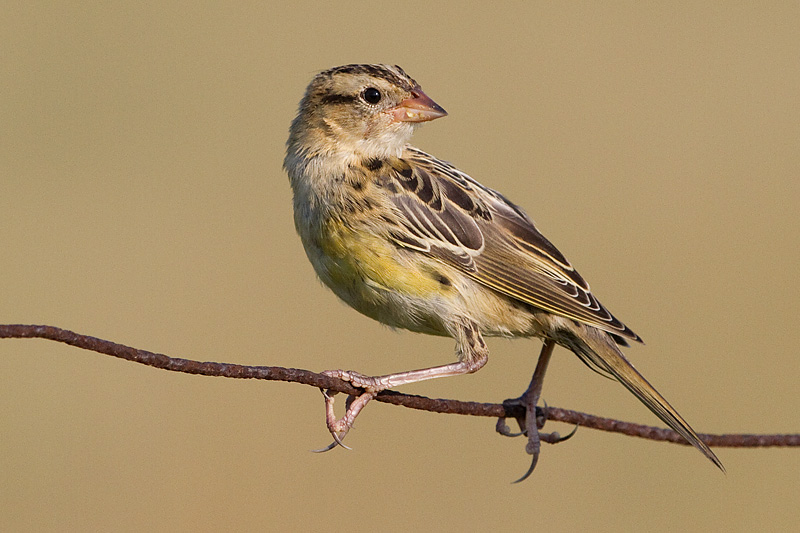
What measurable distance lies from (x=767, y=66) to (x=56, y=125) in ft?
33.4

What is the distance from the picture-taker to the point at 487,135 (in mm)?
12773

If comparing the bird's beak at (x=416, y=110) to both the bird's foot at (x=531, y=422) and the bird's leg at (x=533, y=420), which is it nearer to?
the bird's leg at (x=533, y=420)

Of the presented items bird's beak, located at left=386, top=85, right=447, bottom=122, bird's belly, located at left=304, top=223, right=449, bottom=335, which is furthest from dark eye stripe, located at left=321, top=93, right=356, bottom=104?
bird's belly, located at left=304, top=223, right=449, bottom=335

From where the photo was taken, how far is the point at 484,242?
5113 millimetres

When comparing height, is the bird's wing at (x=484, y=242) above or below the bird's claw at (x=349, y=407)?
above

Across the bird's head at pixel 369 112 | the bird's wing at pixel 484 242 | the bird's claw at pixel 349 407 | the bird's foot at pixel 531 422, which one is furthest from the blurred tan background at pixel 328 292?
the bird's claw at pixel 349 407

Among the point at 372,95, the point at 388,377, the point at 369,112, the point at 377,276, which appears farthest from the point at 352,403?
the point at 372,95

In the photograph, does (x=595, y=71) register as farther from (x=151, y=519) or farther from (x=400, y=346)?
(x=151, y=519)

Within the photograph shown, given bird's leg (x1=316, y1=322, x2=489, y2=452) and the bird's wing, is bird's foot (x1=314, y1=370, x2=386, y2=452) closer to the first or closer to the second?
bird's leg (x1=316, y1=322, x2=489, y2=452)

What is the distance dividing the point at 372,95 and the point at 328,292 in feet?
5.20

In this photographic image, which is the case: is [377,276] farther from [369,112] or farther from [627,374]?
[627,374]

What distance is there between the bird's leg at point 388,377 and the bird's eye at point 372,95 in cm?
135

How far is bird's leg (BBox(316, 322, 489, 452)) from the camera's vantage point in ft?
15.0

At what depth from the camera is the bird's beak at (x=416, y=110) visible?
5309 millimetres
